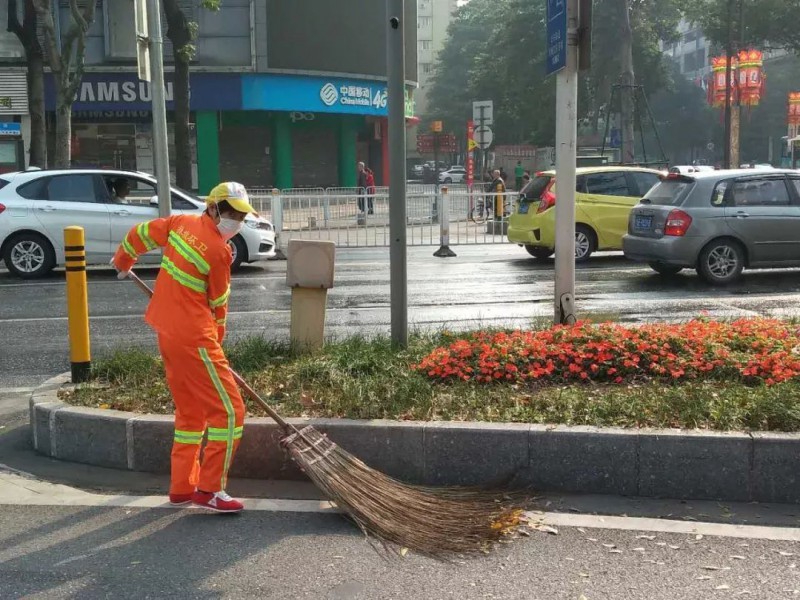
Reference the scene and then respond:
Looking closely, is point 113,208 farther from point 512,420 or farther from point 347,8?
point 347,8

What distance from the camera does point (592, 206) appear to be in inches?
571

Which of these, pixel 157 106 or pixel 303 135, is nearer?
pixel 157 106

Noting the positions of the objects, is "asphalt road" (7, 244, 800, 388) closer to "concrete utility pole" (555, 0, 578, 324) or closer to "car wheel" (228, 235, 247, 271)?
"car wheel" (228, 235, 247, 271)

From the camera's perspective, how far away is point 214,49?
31.7 m

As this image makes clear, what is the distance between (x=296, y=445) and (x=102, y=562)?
1.08 m

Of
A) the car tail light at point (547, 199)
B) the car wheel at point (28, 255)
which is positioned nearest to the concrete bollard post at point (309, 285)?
the car wheel at point (28, 255)

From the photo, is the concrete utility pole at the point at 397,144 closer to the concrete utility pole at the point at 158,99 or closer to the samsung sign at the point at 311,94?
the concrete utility pole at the point at 158,99

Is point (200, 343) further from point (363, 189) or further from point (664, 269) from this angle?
point (363, 189)

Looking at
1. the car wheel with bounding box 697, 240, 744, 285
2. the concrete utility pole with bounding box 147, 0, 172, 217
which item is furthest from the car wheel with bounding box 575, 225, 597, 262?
the concrete utility pole with bounding box 147, 0, 172, 217

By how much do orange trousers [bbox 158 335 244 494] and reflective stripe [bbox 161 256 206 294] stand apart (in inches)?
10.9

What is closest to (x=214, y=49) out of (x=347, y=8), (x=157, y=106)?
(x=347, y=8)

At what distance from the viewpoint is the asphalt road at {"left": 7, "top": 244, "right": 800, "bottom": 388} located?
8914 millimetres

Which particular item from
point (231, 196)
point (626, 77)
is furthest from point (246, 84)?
point (231, 196)

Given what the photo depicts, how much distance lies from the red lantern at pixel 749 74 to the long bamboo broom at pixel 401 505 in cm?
3933
